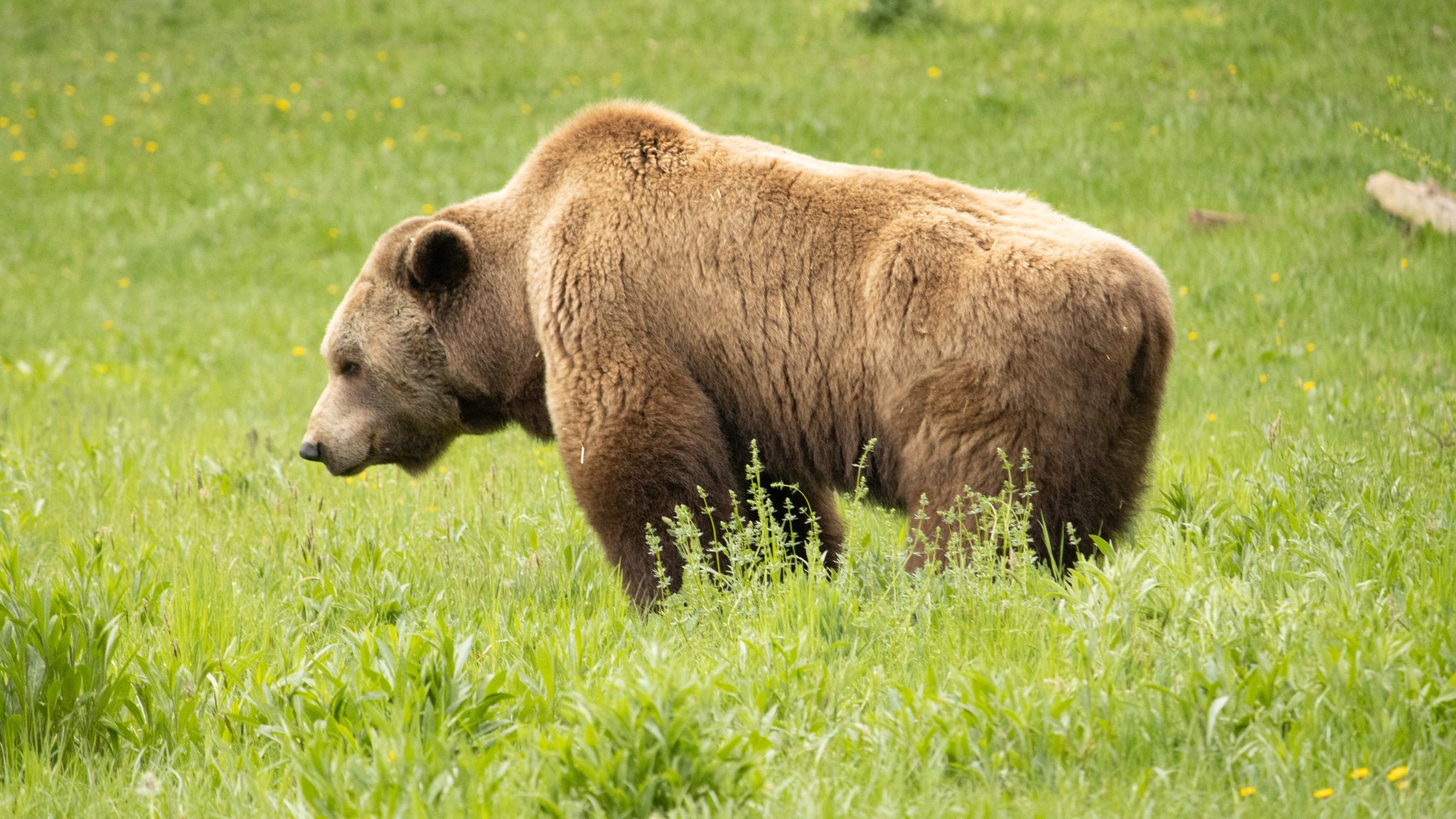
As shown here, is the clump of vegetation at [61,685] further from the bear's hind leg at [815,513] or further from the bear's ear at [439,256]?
the bear's hind leg at [815,513]

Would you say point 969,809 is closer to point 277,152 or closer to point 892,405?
point 892,405

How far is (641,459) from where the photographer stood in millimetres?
4859

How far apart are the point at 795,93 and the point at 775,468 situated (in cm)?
1053

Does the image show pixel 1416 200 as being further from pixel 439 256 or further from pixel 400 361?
A: pixel 400 361

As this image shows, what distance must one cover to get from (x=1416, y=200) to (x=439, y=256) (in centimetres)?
833

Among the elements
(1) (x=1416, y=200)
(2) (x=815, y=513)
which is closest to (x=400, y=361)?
(2) (x=815, y=513)

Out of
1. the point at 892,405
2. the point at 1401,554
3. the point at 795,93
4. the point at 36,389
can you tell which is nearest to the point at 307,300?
the point at 36,389

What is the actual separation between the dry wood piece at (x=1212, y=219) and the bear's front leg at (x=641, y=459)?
7.43 metres

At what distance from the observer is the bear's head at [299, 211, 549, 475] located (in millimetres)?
5684

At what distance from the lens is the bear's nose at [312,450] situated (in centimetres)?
576

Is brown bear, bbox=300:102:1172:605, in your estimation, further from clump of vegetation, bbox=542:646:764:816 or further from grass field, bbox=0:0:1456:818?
clump of vegetation, bbox=542:646:764:816

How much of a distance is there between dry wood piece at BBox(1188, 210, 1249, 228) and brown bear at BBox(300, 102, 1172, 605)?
668 cm

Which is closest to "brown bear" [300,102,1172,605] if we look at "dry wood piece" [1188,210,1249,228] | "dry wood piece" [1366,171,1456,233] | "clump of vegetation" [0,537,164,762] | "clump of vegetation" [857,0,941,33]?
"clump of vegetation" [0,537,164,762]

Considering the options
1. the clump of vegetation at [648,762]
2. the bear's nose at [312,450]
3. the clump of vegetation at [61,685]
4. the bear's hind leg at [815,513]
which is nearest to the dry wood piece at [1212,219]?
the bear's hind leg at [815,513]
